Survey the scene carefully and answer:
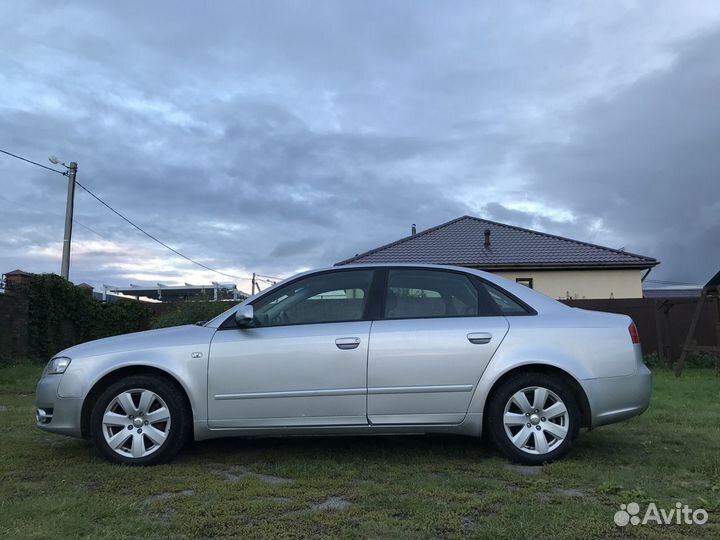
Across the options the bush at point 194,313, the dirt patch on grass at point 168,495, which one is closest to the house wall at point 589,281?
the bush at point 194,313

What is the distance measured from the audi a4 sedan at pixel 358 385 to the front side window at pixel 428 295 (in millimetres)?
160

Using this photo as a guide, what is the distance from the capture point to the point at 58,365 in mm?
4922

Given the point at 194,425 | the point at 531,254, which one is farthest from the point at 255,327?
the point at 531,254

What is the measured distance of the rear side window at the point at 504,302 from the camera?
5000 millimetres

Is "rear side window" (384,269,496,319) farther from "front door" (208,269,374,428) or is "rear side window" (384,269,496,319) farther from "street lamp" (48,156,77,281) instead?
"street lamp" (48,156,77,281)

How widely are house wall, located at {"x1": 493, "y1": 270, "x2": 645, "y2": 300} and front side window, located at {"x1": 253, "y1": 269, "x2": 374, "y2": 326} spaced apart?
55.1ft

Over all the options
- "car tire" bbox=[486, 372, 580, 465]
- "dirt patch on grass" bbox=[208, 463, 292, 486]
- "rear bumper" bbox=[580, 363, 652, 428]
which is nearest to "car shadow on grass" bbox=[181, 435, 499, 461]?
"dirt patch on grass" bbox=[208, 463, 292, 486]

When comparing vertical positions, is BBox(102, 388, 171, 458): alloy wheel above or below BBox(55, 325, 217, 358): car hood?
below

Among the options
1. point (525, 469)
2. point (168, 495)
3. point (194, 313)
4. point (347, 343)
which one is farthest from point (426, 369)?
point (194, 313)

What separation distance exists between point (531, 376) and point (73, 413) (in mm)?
3474

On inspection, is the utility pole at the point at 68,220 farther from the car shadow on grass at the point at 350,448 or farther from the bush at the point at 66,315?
the car shadow on grass at the point at 350,448

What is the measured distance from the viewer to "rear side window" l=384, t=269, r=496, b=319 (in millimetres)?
5023

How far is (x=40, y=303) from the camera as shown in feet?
46.3

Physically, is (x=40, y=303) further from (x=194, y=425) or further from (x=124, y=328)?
(x=194, y=425)
